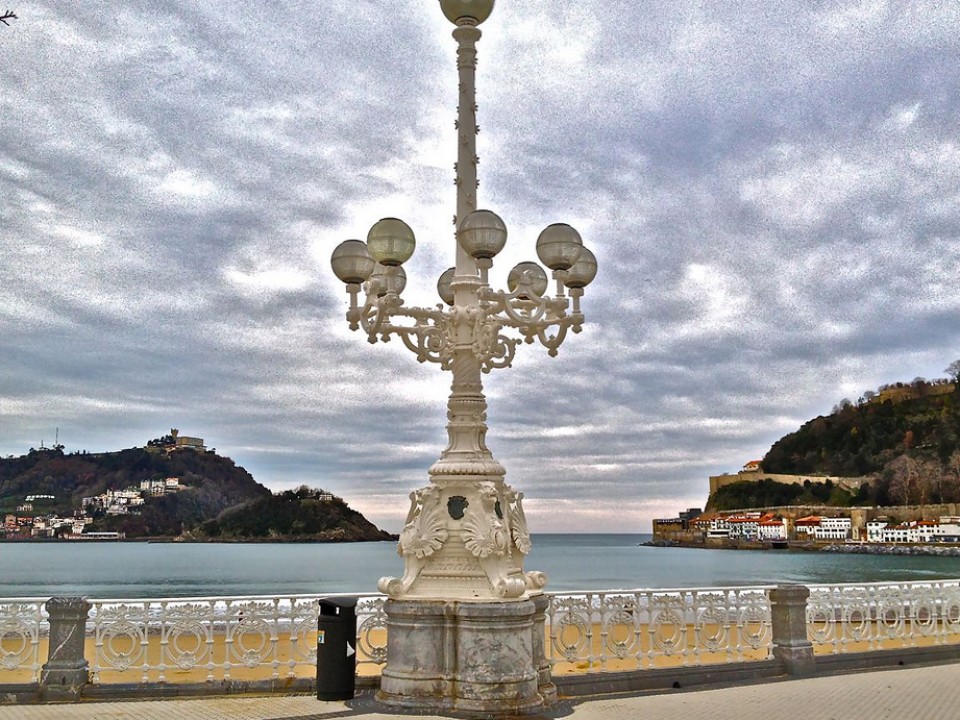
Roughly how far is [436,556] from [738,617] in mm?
3776

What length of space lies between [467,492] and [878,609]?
5963mm

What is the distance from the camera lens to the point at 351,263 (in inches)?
320

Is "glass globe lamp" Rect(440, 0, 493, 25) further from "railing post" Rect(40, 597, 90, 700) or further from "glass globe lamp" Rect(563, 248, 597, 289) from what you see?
"railing post" Rect(40, 597, 90, 700)

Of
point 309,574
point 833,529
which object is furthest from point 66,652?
point 833,529

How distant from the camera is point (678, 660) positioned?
13312 millimetres

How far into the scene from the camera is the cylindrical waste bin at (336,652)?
8016 millimetres

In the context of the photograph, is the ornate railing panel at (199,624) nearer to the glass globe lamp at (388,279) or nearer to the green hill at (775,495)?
the glass globe lamp at (388,279)

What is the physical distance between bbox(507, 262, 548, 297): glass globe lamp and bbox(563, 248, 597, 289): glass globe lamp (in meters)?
1.11

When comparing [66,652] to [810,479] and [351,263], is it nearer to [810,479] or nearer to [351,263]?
[351,263]

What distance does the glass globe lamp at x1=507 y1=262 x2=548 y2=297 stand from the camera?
9281mm

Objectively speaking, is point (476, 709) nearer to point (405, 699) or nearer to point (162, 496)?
point (405, 699)

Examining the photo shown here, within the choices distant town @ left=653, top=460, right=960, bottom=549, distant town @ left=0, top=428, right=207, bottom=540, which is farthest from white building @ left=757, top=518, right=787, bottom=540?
distant town @ left=0, top=428, right=207, bottom=540

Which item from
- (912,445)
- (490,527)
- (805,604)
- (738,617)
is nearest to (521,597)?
(490,527)

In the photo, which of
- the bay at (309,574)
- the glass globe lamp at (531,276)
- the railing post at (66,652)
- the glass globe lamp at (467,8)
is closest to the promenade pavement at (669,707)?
the railing post at (66,652)
